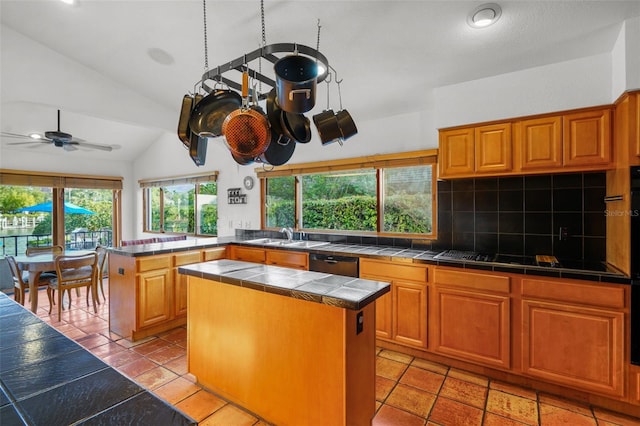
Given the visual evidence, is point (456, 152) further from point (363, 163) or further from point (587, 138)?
point (363, 163)

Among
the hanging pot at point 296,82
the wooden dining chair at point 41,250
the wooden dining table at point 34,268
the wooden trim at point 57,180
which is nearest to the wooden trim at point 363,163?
the hanging pot at point 296,82

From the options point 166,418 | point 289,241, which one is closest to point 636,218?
point 166,418

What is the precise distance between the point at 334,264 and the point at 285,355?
1.51m

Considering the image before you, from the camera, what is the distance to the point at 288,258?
3.51 m

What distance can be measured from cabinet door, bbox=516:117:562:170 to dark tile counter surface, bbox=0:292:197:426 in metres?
2.79

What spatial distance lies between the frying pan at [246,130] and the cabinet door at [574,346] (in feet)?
7.15

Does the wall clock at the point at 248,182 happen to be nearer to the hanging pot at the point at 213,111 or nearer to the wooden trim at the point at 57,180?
the hanging pot at the point at 213,111

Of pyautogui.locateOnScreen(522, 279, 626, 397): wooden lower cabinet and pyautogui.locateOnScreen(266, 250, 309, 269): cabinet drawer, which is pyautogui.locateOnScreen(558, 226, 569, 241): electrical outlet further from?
pyautogui.locateOnScreen(266, 250, 309, 269): cabinet drawer

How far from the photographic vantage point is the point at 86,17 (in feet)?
8.87

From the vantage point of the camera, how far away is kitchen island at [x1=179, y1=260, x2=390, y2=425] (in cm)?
155

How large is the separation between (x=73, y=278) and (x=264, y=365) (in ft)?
10.4

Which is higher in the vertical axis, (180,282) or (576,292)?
(576,292)

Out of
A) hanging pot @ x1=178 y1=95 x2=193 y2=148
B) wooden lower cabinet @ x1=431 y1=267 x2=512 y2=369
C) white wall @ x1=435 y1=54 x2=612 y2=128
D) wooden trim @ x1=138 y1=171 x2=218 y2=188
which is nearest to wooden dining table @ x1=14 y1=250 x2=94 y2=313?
wooden trim @ x1=138 y1=171 x2=218 y2=188

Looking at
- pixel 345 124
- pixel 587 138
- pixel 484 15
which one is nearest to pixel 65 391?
pixel 345 124
